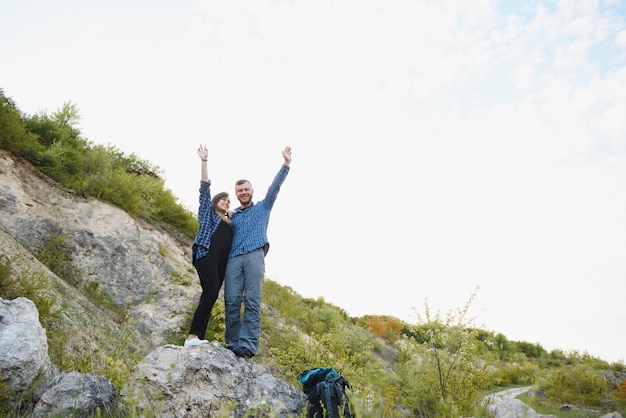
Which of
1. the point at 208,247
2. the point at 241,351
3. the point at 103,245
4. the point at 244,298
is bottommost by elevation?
the point at 103,245

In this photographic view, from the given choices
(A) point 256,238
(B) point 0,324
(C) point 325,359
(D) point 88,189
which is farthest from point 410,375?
(D) point 88,189

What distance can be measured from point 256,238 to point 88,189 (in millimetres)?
7589

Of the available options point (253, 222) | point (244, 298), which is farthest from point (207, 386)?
point (253, 222)

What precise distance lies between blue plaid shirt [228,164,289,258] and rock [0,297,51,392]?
2.21 meters

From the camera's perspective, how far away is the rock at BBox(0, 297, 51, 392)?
3.72 meters

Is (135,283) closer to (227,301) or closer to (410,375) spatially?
(227,301)

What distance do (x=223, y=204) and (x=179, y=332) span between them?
15.2 feet

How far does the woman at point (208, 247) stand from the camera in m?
4.71

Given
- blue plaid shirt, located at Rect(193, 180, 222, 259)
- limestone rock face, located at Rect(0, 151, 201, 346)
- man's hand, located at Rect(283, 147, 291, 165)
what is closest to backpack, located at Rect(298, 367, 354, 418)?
blue plaid shirt, located at Rect(193, 180, 222, 259)

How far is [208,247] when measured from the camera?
500cm

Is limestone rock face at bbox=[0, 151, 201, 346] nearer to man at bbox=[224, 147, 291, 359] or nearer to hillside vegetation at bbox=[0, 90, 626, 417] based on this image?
hillside vegetation at bbox=[0, 90, 626, 417]

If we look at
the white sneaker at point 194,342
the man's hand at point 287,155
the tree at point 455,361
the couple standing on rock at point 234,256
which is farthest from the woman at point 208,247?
the tree at point 455,361

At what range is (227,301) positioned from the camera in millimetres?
4852

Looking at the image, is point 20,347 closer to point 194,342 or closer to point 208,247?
point 194,342
